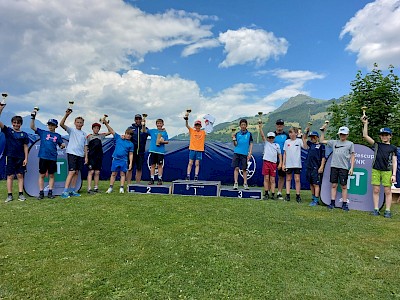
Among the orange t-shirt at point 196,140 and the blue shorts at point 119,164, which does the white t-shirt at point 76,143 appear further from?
the orange t-shirt at point 196,140

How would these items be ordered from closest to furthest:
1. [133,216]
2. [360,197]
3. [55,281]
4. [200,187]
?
[55,281], [133,216], [360,197], [200,187]

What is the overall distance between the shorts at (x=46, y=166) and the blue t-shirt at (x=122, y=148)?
1.66 metres

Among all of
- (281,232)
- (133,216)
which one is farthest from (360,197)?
(133,216)

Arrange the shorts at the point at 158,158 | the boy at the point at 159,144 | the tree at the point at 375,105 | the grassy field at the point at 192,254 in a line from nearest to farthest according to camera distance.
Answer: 1. the grassy field at the point at 192,254
2. the boy at the point at 159,144
3. the shorts at the point at 158,158
4. the tree at the point at 375,105

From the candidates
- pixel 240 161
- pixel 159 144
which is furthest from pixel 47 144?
pixel 240 161

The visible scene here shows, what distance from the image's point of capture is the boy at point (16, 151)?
7332 mm

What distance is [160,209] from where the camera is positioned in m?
6.24

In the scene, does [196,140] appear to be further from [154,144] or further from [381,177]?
[381,177]

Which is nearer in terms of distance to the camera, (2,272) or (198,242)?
(2,272)

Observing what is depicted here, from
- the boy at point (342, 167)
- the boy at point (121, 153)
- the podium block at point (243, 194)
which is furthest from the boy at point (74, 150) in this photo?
the boy at point (342, 167)

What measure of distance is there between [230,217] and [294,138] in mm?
3777

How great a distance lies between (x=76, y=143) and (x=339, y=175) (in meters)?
7.09

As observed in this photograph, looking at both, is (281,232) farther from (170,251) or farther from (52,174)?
(52,174)

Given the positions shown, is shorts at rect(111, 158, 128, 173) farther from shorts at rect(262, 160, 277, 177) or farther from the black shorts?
shorts at rect(262, 160, 277, 177)
